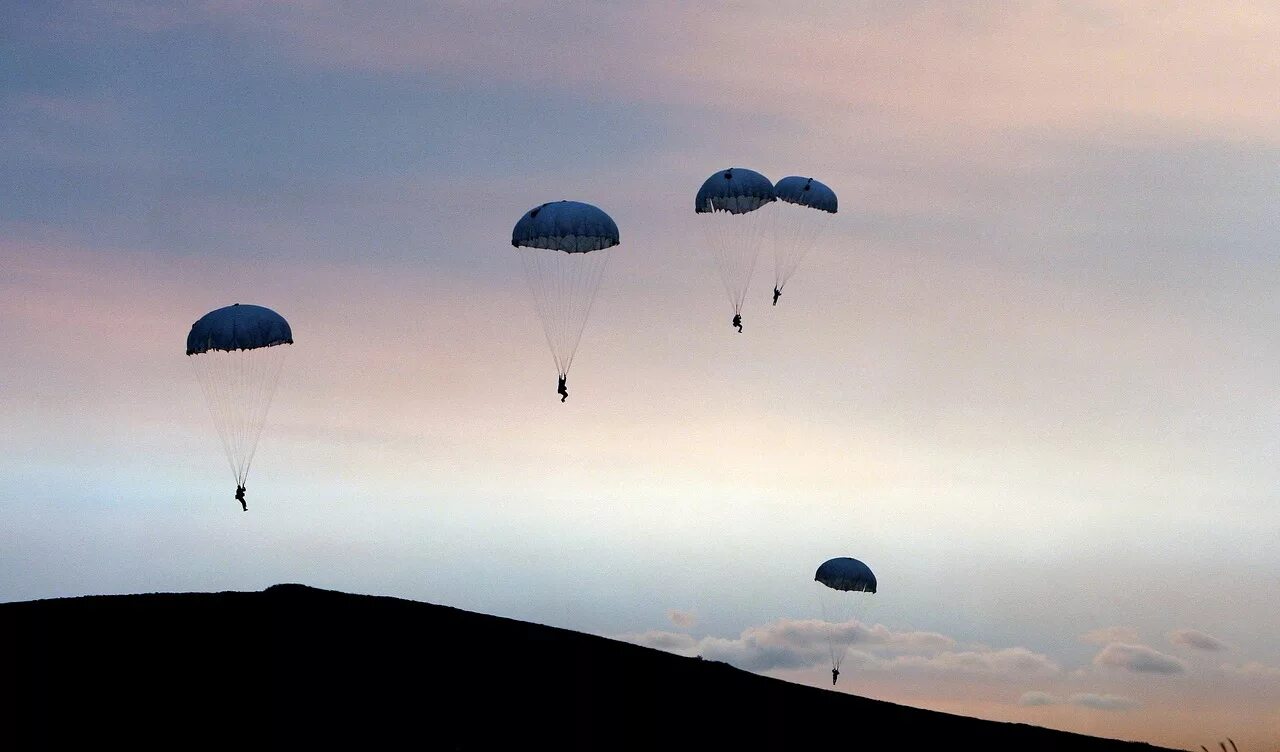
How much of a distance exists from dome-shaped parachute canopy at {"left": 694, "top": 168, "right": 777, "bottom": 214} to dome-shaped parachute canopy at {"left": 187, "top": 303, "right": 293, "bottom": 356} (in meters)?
20.6

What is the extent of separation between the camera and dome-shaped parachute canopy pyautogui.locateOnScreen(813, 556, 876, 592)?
69.4m

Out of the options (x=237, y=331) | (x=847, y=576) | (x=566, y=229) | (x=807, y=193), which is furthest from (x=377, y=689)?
(x=807, y=193)

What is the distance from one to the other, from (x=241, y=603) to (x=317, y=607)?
9.61 ft

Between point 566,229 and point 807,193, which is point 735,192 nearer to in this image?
point 807,193

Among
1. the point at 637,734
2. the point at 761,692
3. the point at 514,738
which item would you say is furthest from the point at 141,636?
the point at 761,692

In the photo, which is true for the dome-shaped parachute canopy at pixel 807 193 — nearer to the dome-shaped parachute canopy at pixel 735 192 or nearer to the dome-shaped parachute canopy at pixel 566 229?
the dome-shaped parachute canopy at pixel 735 192

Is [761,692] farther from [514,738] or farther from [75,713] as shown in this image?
[75,713]

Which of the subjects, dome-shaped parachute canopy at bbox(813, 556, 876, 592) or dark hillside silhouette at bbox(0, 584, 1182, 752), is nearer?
dark hillside silhouette at bbox(0, 584, 1182, 752)

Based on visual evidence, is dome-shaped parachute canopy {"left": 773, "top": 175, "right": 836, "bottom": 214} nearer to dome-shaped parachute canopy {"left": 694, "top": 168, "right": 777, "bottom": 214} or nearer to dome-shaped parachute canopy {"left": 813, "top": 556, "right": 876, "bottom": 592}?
dome-shaped parachute canopy {"left": 694, "top": 168, "right": 777, "bottom": 214}

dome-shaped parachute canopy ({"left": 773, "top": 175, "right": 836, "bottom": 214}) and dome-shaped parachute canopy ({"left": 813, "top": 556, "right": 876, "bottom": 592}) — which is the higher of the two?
dome-shaped parachute canopy ({"left": 773, "top": 175, "right": 836, "bottom": 214})

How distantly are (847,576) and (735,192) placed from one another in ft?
65.2

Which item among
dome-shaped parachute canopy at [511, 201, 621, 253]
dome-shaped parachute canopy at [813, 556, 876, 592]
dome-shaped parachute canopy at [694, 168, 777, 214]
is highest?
dome-shaped parachute canopy at [694, 168, 777, 214]

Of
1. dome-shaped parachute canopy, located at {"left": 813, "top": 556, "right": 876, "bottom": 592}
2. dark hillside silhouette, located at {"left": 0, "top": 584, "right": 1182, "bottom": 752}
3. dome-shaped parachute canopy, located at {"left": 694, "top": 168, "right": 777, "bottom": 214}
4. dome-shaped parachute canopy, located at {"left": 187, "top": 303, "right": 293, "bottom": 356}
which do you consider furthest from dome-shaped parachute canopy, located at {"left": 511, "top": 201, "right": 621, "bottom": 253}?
dome-shaped parachute canopy, located at {"left": 813, "top": 556, "right": 876, "bottom": 592}

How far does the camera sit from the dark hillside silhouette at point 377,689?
1828 inches
